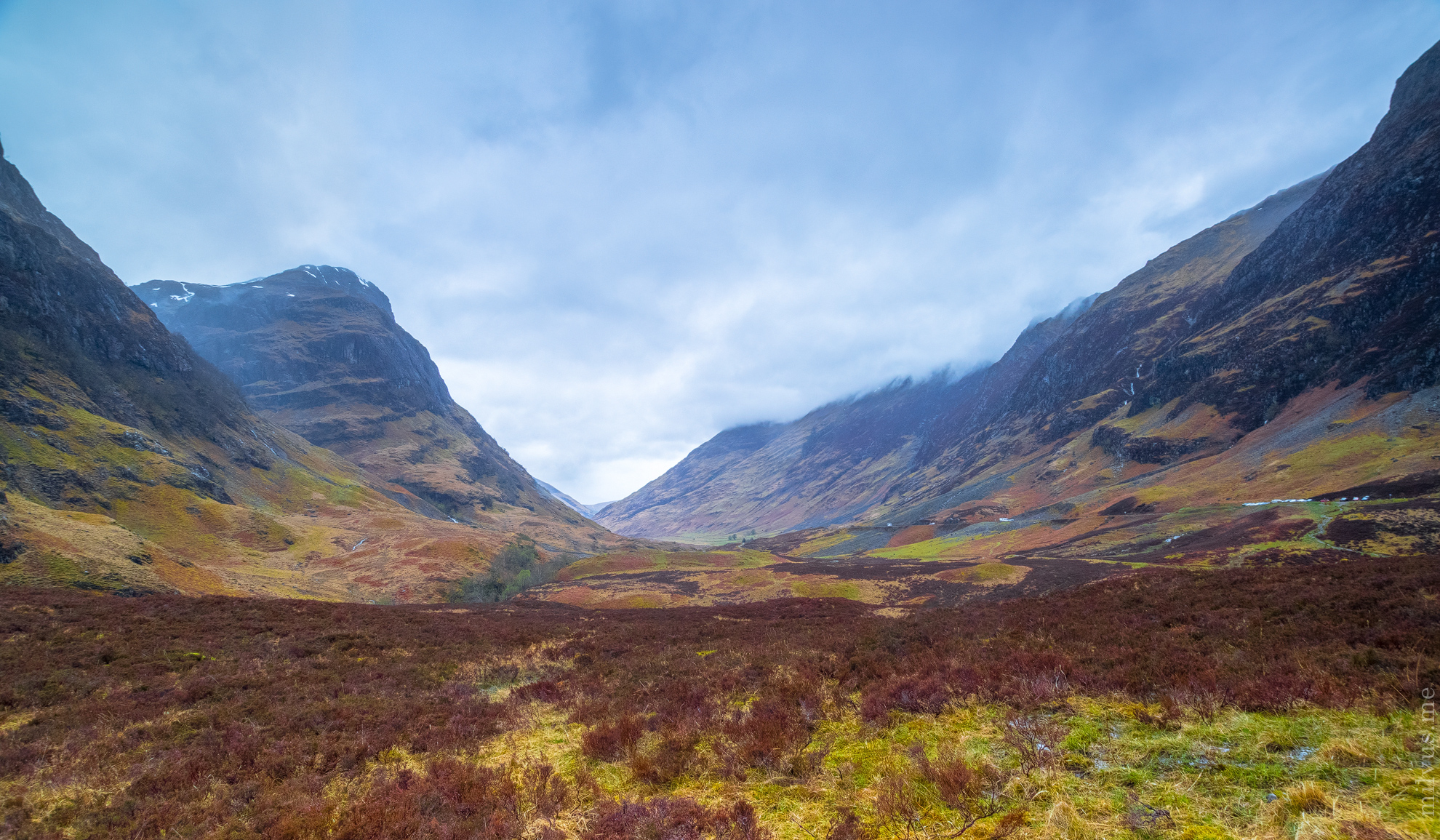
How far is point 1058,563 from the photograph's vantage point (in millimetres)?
52281

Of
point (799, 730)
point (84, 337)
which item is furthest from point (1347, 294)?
point (84, 337)

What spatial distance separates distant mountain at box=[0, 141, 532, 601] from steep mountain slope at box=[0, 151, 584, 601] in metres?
0.23

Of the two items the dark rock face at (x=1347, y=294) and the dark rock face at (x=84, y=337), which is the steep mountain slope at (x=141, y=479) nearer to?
the dark rock face at (x=84, y=337)

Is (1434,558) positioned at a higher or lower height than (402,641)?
lower

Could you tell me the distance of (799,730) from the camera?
1017 cm

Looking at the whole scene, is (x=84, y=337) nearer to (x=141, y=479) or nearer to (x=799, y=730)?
(x=141, y=479)

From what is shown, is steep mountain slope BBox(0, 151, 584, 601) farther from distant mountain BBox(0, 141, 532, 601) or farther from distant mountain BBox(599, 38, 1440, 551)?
distant mountain BBox(599, 38, 1440, 551)

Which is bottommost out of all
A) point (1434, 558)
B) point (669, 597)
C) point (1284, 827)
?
point (669, 597)

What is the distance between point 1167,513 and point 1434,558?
225ft

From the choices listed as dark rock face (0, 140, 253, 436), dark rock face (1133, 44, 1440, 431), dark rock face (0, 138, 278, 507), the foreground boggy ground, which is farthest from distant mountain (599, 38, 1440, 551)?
dark rock face (0, 140, 253, 436)

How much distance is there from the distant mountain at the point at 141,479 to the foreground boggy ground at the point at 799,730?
29.3 meters

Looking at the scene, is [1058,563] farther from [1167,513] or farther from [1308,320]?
[1308,320]

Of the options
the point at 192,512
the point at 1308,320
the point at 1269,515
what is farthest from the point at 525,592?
the point at 1308,320

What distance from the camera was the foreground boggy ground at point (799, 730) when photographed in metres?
6.43
